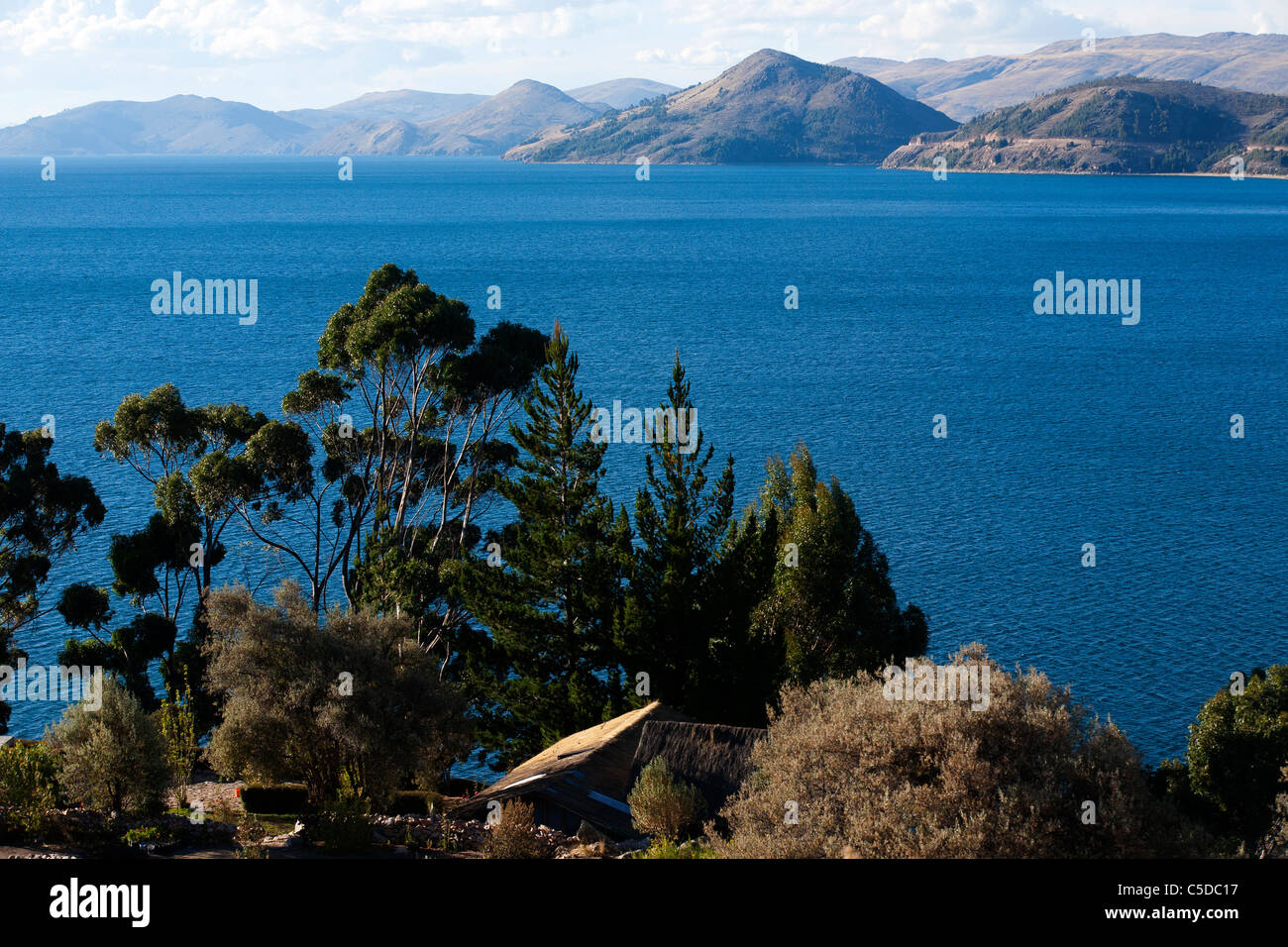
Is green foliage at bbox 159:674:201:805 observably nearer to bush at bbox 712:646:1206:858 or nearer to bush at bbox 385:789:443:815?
bush at bbox 385:789:443:815

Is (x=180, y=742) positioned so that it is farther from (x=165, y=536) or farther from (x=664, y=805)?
(x=664, y=805)

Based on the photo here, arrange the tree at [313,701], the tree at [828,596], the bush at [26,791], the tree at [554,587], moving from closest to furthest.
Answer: the bush at [26,791], the tree at [313,701], the tree at [554,587], the tree at [828,596]

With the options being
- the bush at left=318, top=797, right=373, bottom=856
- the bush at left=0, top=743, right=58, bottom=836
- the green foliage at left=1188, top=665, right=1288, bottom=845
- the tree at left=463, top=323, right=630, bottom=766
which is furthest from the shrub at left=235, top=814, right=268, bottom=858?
the green foliage at left=1188, top=665, right=1288, bottom=845

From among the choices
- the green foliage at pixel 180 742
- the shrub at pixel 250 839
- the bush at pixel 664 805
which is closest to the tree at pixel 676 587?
the bush at pixel 664 805

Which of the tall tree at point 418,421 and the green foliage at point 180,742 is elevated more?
the tall tree at point 418,421

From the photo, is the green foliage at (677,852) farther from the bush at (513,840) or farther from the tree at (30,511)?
the tree at (30,511)

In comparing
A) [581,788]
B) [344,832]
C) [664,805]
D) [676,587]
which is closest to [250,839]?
[344,832]

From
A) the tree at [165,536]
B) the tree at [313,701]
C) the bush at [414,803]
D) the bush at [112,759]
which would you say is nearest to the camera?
the bush at [112,759]
